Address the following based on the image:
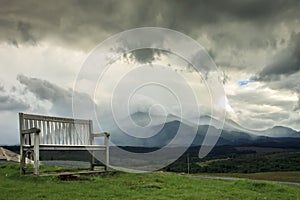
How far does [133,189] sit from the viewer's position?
8.59 meters

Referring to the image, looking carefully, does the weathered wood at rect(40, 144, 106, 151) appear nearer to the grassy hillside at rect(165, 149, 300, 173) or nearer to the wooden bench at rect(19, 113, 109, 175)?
the wooden bench at rect(19, 113, 109, 175)

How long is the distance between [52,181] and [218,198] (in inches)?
205

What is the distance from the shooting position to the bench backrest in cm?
1102

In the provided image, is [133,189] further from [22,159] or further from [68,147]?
[22,159]

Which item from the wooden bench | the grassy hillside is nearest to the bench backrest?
the wooden bench

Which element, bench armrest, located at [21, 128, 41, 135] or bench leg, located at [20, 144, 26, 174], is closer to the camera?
bench armrest, located at [21, 128, 41, 135]

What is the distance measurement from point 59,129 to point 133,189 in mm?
4881

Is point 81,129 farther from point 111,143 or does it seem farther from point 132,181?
point 132,181

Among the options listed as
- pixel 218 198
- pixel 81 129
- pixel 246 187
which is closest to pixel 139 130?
pixel 81 129

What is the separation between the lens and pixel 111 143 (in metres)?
12.6

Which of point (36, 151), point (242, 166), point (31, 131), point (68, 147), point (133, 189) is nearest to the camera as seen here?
point (133, 189)

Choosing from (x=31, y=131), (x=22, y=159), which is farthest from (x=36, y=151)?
(x=22, y=159)

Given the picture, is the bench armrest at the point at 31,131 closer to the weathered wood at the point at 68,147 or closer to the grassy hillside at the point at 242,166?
the weathered wood at the point at 68,147

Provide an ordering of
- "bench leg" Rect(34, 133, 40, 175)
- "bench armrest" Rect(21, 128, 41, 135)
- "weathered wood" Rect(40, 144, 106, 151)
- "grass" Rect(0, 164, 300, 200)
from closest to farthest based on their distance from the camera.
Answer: "grass" Rect(0, 164, 300, 200), "bench leg" Rect(34, 133, 40, 175), "bench armrest" Rect(21, 128, 41, 135), "weathered wood" Rect(40, 144, 106, 151)
